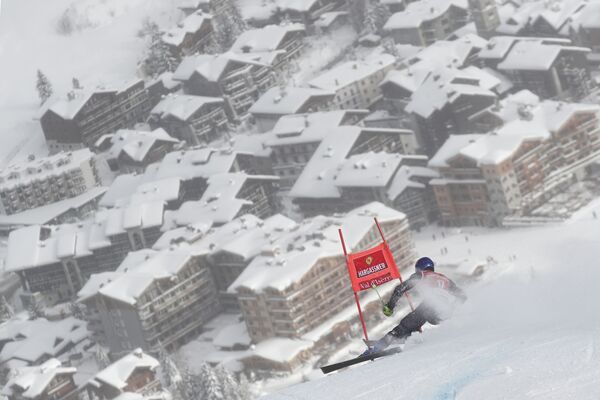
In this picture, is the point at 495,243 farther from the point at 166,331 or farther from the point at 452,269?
the point at 166,331

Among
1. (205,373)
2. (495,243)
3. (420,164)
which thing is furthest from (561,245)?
(205,373)

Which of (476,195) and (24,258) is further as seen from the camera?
(24,258)

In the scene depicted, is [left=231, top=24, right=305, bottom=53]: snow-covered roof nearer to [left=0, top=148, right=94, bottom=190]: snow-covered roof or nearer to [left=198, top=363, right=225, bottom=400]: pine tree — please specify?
[left=0, top=148, right=94, bottom=190]: snow-covered roof

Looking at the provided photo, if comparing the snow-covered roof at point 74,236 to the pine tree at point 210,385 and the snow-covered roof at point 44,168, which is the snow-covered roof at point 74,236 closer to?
the snow-covered roof at point 44,168

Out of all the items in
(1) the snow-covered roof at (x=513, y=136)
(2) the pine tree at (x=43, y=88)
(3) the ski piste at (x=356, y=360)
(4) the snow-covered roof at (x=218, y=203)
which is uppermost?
(3) the ski piste at (x=356, y=360)

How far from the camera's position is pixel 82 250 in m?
59.3

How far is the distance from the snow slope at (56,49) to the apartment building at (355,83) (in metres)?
15.3

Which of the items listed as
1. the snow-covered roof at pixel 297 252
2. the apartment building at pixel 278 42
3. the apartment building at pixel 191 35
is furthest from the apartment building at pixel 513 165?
the apartment building at pixel 191 35

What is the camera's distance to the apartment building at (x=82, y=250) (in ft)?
191

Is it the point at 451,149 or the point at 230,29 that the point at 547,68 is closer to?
the point at 451,149

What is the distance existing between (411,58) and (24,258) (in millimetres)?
21910

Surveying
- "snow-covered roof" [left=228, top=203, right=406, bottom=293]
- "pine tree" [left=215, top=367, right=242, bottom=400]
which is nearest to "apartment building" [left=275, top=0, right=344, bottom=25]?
"snow-covered roof" [left=228, top=203, right=406, bottom=293]

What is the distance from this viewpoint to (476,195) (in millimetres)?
53438

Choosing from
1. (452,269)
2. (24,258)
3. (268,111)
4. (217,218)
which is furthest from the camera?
(268,111)
